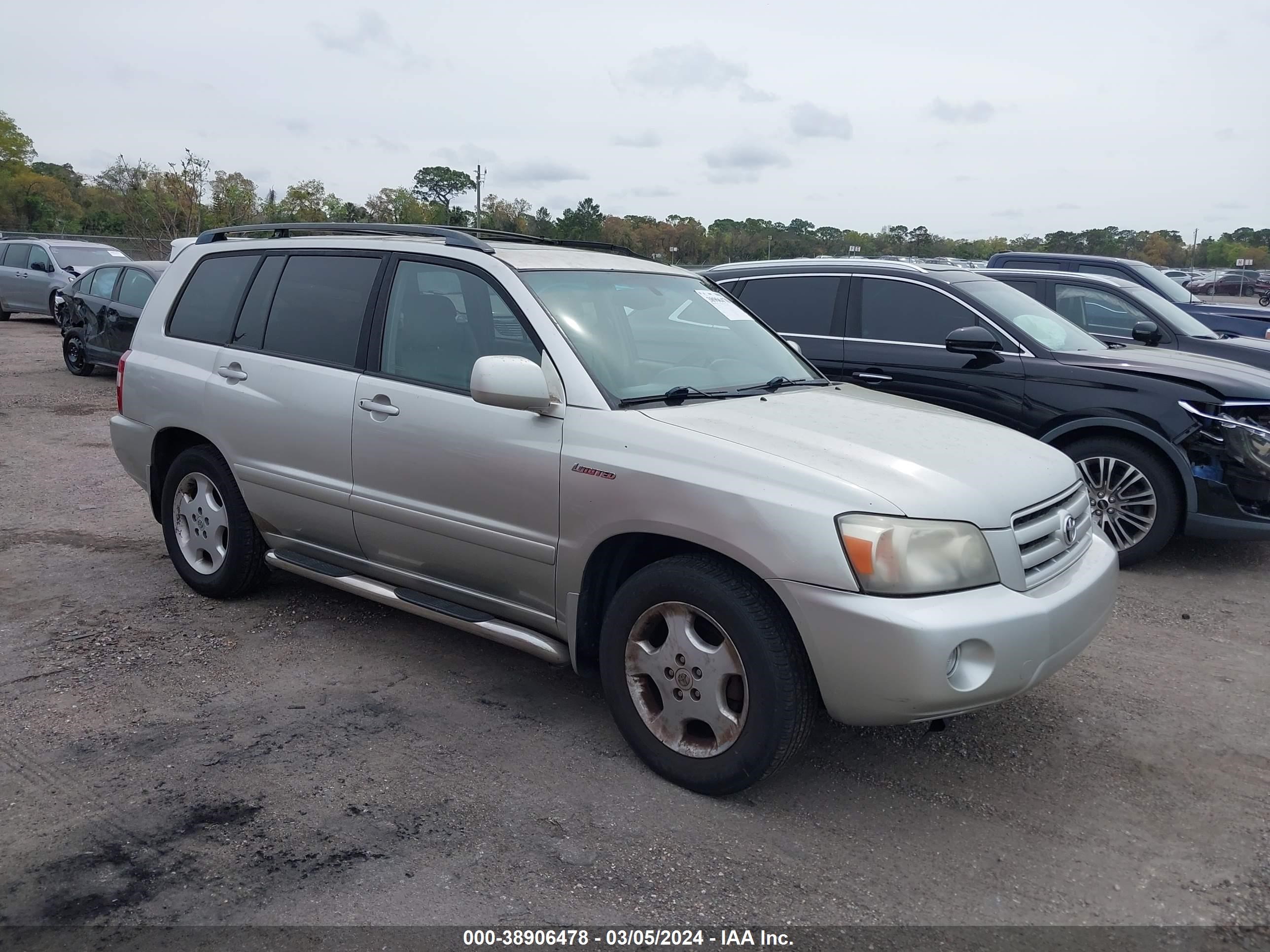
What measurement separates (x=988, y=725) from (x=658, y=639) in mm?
1475

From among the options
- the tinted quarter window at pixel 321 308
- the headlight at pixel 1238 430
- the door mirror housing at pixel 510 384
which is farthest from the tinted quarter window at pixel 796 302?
the door mirror housing at pixel 510 384

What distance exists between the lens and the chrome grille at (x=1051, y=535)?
132 inches

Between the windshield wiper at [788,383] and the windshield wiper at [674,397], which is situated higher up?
the windshield wiper at [788,383]

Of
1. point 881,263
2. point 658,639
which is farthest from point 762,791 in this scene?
point 881,263

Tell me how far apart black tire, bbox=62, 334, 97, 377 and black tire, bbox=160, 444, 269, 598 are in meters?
10.3

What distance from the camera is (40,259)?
20688mm

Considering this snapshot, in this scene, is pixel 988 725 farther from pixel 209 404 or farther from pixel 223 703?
pixel 209 404

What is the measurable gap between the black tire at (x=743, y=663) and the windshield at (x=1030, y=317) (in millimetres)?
4319

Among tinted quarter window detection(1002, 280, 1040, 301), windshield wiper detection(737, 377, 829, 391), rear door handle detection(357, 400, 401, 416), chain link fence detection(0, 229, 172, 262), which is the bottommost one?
rear door handle detection(357, 400, 401, 416)

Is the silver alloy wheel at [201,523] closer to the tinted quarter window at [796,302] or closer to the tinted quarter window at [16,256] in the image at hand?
the tinted quarter window at [796,302]

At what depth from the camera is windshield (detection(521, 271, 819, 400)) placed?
394 centimetres

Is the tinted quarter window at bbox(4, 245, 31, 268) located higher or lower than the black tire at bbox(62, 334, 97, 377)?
higher

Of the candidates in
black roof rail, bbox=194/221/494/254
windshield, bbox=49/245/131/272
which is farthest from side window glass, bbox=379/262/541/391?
windshield, bbox=49/245/131/272

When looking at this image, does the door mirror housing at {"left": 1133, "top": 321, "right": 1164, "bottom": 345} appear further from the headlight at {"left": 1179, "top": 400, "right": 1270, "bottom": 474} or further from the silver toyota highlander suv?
the silver toyota highlander suv
